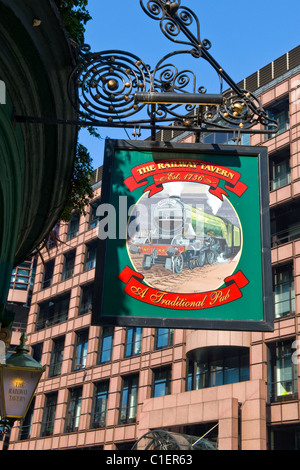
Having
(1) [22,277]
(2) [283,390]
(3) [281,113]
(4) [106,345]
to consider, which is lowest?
(2) [283,390]

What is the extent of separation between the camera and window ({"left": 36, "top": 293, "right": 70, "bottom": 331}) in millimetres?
52816

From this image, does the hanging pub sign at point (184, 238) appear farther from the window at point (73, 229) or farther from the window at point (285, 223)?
the window at point (73, 229)

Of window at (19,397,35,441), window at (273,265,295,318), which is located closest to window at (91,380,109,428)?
window at (19,397,35,441)

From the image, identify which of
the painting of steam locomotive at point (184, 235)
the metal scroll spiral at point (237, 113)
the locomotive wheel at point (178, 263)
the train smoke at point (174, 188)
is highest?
the metal scroll spiral at point (237, 113)

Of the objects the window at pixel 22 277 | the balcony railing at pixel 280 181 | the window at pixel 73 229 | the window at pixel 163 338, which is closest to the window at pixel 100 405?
the window at pixel 163 338

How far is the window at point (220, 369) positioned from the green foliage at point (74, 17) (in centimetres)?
2842

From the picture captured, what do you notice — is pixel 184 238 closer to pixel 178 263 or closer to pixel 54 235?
pixel 178 263

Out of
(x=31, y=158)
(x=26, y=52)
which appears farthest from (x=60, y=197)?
(x=26, y=52)

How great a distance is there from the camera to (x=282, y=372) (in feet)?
Answer: 106

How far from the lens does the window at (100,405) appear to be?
43250mm

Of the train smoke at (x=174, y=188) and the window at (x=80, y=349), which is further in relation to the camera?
the window at (x=80, y=349)

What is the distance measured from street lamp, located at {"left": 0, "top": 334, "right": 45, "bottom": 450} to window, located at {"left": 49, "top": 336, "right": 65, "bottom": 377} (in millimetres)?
45314

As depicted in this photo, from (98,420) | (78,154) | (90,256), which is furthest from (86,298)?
(78,154)

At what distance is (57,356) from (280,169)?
954 inches
